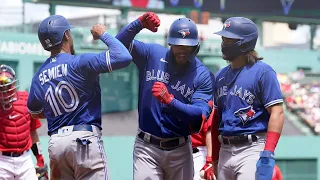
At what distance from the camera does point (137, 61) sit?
6.61 m

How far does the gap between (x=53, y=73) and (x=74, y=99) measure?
294mm

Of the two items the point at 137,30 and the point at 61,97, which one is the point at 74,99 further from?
the point at 137,30

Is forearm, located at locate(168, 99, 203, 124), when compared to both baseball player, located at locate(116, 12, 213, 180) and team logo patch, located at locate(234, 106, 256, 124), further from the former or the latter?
team logo patch, located at locate(234, 106, 256, 124)

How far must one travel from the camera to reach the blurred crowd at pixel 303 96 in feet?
83.2

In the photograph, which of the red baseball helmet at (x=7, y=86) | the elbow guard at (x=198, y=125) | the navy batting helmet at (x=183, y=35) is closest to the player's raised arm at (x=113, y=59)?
the navy batting helmet at (x=183, y=35)

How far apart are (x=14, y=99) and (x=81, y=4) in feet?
62.6

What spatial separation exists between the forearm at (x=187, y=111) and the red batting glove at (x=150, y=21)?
2.61 ft

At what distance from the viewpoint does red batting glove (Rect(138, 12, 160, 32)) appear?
20.8 feet

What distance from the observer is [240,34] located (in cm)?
613

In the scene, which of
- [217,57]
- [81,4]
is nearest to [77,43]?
[81,4]

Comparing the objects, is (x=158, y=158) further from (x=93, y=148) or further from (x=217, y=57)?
(x=217, y=57)

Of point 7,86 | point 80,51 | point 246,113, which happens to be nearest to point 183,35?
point 246,113

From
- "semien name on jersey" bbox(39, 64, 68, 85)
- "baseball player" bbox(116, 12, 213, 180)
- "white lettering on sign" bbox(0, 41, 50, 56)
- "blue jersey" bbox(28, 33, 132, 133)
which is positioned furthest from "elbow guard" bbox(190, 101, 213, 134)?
"white lettering on sign" bbox(0, 41, 50, 56)

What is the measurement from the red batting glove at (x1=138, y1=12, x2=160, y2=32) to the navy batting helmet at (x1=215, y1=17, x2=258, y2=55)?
0.61 meters
